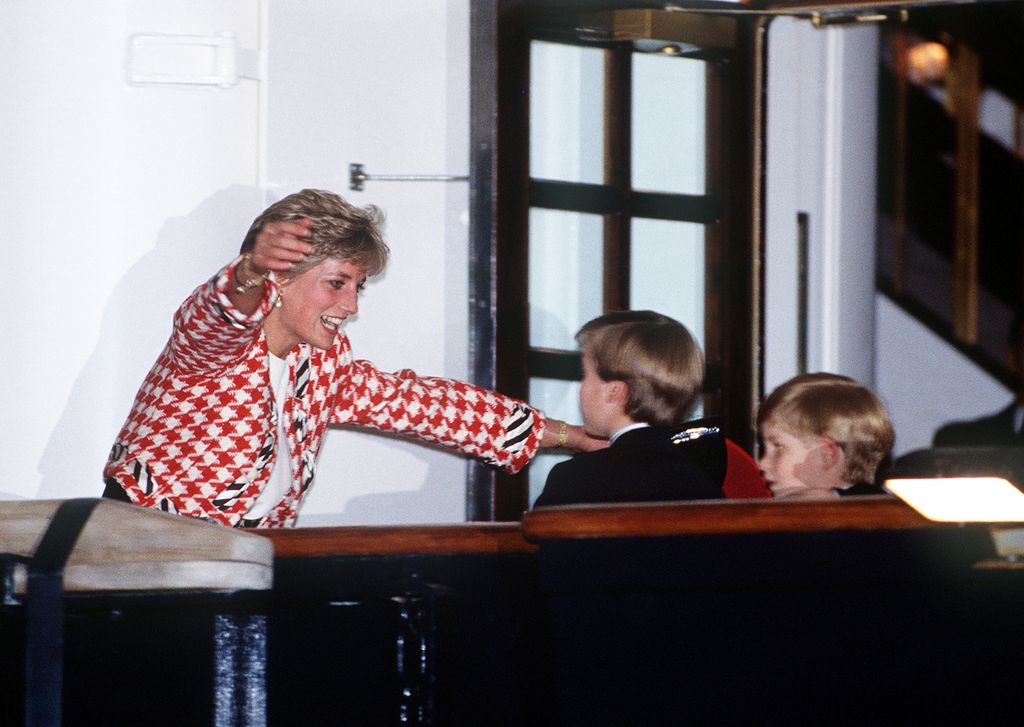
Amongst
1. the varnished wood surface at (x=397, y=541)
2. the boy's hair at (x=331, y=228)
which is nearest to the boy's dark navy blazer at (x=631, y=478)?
the varnished wood surface at (x=397, y=541)

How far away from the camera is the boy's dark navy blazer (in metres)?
1.93

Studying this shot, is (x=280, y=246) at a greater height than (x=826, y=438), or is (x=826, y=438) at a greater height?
(x=280, y=246)

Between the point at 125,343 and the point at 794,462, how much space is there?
126 cm

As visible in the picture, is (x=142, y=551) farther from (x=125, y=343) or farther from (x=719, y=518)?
(x=125, y=343)

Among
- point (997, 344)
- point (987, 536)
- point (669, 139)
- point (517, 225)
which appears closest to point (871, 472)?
point (987, 536)

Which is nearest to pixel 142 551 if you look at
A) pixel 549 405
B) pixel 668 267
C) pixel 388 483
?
pixel 388 483

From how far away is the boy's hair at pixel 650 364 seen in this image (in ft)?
7.08

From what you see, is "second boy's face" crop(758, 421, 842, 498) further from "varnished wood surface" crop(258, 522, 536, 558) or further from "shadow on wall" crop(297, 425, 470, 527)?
"shadow on wall" crop(297, 425, 470, 527)

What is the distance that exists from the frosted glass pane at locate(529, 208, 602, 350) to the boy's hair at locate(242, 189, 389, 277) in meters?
0.74

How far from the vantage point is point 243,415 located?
2172mm

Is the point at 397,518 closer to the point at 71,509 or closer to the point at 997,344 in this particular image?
the point at 71,509

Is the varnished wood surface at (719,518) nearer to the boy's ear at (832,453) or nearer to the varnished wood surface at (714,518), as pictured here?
the varnished wood surface at (714,518)

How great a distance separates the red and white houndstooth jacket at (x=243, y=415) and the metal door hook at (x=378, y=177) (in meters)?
0.50

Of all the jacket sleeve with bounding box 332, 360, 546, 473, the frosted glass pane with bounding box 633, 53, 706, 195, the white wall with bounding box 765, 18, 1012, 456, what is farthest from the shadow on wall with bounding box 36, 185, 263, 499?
the white wall with bounding box 765, 18, 1012, 456
